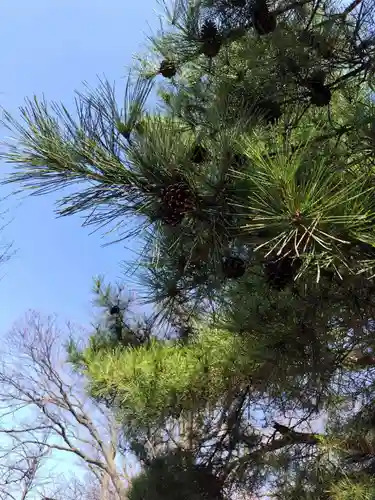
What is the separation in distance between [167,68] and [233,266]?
0.85 m

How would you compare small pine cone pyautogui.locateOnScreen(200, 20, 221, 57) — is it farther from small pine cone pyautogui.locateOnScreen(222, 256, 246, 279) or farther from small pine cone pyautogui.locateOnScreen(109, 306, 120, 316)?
small pine cone pyautogui.locateOnScreen(109, 306, 120, 316)

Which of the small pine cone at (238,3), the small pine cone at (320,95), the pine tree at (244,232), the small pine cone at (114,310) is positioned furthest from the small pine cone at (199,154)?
the small pine cone at (114,310)

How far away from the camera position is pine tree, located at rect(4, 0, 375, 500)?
1.04 meters

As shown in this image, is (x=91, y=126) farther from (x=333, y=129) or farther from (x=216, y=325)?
(x=216, y=325)

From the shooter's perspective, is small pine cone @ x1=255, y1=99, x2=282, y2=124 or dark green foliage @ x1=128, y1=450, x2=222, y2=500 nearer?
small pine cone @ x1=255, y1=99, x2=282, y2=124

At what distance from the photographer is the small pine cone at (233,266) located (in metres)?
1.28

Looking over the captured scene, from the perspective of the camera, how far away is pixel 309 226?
0.94m

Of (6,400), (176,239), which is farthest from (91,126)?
(6,400)

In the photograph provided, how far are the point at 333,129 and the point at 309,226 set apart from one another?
607mm

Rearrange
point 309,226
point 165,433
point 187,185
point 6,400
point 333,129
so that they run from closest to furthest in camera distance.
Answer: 1. point 309,226
2. point 187,185
3. point 333,129
4. point 165,433
5. point 6,400

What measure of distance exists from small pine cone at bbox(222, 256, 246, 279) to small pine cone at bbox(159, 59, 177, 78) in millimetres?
813

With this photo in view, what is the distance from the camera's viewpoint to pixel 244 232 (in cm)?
112

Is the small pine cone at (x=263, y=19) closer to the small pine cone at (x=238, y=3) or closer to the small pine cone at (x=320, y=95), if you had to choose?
the small pine cone at (x=238, y=3)

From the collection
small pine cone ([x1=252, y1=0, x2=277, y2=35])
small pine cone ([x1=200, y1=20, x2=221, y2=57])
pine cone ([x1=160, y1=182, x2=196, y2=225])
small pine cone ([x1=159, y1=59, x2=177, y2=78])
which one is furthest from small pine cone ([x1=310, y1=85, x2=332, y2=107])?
pine cone ([x1=160, y1=182, x2=196, y2=225])
